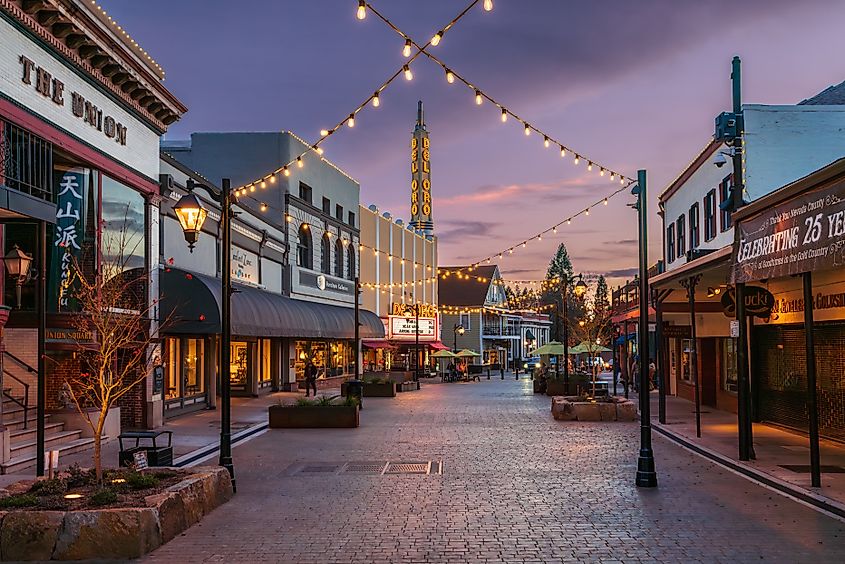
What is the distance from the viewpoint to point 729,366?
27328 mm

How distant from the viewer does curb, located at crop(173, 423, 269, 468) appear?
54.6 feet

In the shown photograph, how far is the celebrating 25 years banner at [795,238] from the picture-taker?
1215 centimetres

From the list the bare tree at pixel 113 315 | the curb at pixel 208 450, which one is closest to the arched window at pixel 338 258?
the curb at pixel 208 450

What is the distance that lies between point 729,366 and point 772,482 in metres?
14.5

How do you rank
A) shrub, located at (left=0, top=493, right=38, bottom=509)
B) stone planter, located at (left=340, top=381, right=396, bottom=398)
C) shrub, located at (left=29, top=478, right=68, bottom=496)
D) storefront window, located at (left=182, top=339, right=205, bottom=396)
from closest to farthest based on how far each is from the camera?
shrub, located at (left=0, top=493, right=38, bottom=509)
shrub, located at (left=29, top=478, right=68, bottom=496)
storefront window, located at (left=182, top=339, right=205, bottom=396)
stone planter, located at (left=340, top=381, right=396, bottom=398)

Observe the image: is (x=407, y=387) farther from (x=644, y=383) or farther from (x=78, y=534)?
(x=78, y=534)

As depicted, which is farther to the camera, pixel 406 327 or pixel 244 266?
pixel 406 327

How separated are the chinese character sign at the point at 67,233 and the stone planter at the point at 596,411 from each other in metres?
14.2

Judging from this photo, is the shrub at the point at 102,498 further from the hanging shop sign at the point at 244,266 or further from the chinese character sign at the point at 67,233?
the hanging shop sign at the point at 244,266

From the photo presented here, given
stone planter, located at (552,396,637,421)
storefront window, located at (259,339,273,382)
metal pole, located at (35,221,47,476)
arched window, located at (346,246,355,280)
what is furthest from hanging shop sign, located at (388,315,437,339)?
metal pole, located at (35,221,47,476)

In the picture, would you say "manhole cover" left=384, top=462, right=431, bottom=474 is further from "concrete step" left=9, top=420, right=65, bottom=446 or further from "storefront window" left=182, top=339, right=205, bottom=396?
"storefront window" left=182, top=339, right=205, bottom=396

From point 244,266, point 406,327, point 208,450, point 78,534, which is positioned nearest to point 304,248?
point 244,266

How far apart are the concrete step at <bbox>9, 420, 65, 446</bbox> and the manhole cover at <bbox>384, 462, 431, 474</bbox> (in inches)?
294

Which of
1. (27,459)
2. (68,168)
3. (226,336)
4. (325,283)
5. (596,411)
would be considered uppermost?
(68,168)
